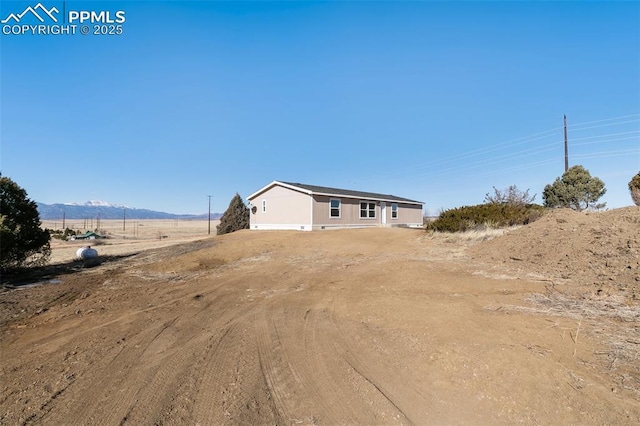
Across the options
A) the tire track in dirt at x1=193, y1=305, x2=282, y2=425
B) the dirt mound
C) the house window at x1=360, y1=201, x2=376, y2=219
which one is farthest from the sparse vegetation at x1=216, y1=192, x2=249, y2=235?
the tire track in dirt at x1=193, y1=305, x2=282, y2=425

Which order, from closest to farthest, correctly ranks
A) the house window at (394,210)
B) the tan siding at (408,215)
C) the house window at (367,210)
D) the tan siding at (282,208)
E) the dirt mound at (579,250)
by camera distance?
1. the dirt mound at (579,250)
2. the tan siding at (282,208)
3. the house window at (367,210)
4. the house window at (394,210)
5. the tan siding at (408,215)

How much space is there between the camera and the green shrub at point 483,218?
53.6 ft

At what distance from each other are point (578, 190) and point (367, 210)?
18.4 meters

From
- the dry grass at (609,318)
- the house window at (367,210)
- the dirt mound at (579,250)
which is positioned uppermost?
the house window at (367,210)

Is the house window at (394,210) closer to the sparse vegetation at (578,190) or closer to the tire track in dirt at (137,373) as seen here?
the sparse vegetation at (578,190)

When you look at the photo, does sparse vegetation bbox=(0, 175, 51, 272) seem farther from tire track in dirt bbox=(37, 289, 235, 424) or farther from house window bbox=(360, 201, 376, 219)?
house window bbox=(360, 201, 376, 219)

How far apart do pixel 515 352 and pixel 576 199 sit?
30921mm

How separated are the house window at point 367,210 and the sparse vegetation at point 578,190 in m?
16.6

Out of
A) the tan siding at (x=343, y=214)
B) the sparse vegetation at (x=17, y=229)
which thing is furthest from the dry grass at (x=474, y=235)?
the sparse vegetation at (x=17, y=229)

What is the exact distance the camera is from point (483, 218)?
16.6 metres

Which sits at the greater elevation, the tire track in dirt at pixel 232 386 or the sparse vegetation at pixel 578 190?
the sparse vegetation at pixel 578 190

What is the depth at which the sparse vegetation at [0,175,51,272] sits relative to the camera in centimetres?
993

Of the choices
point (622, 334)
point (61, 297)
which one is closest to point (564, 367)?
point (622, 334)

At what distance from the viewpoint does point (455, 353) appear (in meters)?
3.99
